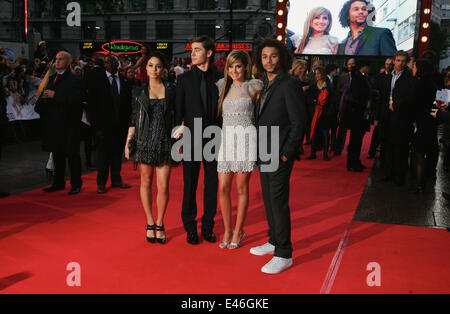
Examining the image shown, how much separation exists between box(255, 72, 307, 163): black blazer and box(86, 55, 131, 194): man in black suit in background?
A: 3337 millimetres

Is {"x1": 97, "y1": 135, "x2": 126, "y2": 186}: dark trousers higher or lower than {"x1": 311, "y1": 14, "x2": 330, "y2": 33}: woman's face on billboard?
lower

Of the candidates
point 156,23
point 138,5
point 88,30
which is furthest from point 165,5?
point 88,30

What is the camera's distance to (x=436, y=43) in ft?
166

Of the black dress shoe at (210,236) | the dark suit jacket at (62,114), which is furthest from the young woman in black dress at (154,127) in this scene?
the dark suit jacket at (62,114)

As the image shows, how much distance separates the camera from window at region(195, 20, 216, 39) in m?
41.2

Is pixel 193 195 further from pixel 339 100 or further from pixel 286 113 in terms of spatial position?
pixel 339 100

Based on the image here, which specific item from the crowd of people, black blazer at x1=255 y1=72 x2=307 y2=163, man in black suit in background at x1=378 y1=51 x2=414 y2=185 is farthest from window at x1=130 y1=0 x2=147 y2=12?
black blazer at x1=255 y1=72 x2=307 y2=163

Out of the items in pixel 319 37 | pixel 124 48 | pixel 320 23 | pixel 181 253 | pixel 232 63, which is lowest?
pixel 181 253

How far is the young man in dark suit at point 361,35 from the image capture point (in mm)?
13062

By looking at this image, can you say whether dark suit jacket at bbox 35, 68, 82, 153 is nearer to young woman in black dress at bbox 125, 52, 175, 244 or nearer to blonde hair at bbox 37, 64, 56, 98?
blonde hair at bbox 37, 64, 56, 98

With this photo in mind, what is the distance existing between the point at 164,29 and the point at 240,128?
1580 inches

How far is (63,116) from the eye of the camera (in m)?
6.38

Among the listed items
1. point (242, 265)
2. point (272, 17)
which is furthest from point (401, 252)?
point (272, 17)

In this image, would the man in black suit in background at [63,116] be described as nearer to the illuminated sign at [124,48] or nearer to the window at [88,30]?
the illuminated sign at [124,48]
